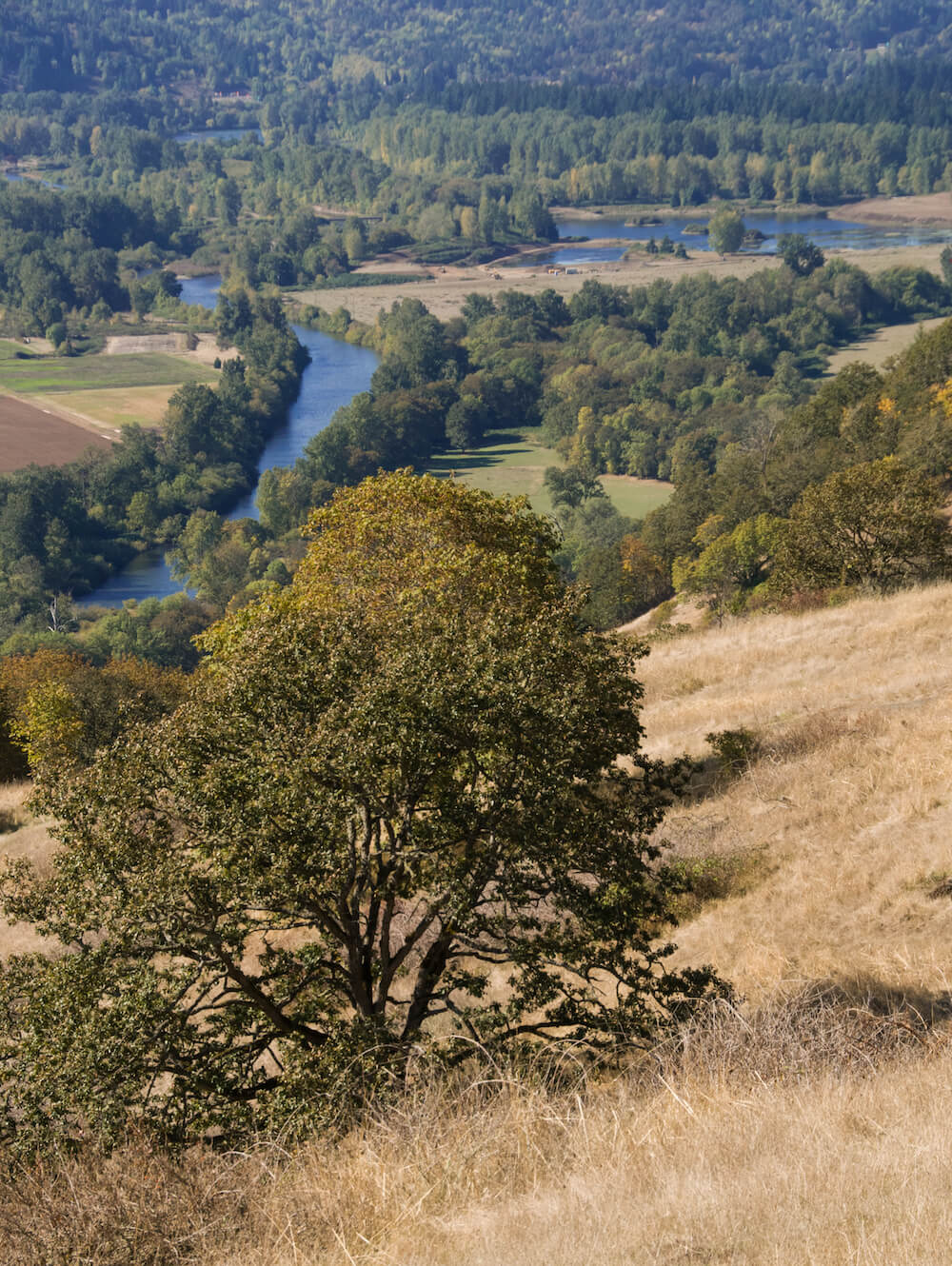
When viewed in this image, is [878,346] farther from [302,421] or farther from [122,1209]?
[122,1209]

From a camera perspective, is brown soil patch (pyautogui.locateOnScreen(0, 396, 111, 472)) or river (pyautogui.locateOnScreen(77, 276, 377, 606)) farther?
brown soil patch (pyautogui.locateOnScreen(0, 396, 111, 472))

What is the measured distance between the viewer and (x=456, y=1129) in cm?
787

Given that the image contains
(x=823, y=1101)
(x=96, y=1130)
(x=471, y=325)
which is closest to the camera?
(x=823, y=1101)

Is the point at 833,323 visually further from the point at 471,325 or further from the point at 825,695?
the point at 825,695

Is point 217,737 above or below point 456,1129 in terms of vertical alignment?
above

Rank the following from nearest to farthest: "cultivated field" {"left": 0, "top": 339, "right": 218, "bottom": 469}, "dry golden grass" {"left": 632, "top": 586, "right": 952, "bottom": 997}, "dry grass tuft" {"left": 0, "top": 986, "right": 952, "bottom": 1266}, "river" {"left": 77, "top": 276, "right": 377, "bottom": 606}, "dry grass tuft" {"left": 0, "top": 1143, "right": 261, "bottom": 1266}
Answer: "dry grass tuft" {"left": 0, "top": 986, "right": 952, "bottom": 1266} < "dry grass tuft" {"left": 0, "top": 1143, "right": 261, "bottom": 1266} < "dry golden grass" {"left": 632, "top": 586, "right": 952, "bottom": 997} < "river" {"left": 77, "top": 276, "right": 377, "bottom": 606} < "cultivated field" {"left": 0, "top": 339, "right": 218, "bottom": 469}

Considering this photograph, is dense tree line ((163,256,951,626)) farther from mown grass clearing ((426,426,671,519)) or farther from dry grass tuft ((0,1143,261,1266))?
dry grass tuft ((0,1143,261,1266))

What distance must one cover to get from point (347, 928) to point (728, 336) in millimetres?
170729

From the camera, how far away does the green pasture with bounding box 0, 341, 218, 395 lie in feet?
526

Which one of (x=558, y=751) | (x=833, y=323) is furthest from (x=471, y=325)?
(x=558, y=751)

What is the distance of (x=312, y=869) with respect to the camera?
9008mm

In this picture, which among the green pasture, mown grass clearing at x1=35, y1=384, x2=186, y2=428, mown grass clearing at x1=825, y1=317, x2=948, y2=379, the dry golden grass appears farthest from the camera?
the green pasture

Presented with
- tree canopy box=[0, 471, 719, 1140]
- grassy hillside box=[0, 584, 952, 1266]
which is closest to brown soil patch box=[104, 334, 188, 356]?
tree canopy box=[0, 471, 719, 1140]

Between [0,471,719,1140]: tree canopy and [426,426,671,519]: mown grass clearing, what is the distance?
326ft
